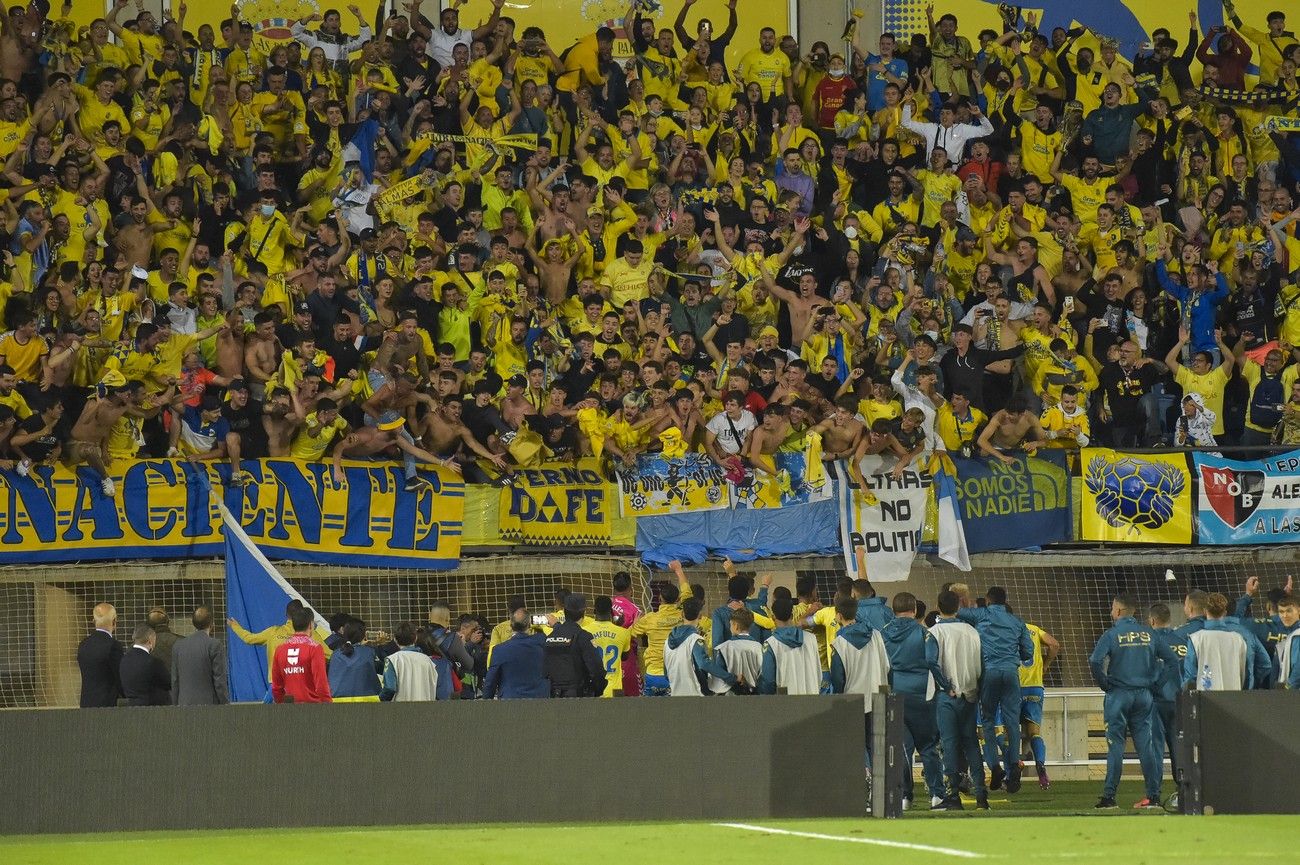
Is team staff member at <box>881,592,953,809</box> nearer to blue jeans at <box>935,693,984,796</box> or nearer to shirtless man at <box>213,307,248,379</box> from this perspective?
blue jeans at <box>935,693,984,796</box>

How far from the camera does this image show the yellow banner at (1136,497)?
19.2 meters

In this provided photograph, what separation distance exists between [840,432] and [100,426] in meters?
7.19

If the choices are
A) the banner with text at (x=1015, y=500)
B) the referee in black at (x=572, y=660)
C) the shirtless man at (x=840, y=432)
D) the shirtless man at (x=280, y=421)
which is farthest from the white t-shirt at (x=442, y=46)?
the referee in black at (x=572, y=660)

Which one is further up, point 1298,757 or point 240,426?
point 240,426

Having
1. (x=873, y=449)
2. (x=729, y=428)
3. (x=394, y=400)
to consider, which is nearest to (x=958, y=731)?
(x=873, y=449)

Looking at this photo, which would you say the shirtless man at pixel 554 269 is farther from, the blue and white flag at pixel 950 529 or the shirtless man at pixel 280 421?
the blue and white flag at pixel 950 529

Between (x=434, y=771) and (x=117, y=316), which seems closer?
(x=434, y=771)

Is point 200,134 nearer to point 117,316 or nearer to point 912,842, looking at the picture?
point 117,316

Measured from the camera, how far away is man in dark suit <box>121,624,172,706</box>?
48.2 ft

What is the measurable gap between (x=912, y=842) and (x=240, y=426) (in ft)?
30.7

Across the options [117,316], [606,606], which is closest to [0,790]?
[606,606]

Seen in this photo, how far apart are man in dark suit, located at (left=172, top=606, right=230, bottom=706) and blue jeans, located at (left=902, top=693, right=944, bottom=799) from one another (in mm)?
5333

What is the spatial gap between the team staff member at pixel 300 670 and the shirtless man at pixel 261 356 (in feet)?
17.2

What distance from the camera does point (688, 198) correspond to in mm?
22844
